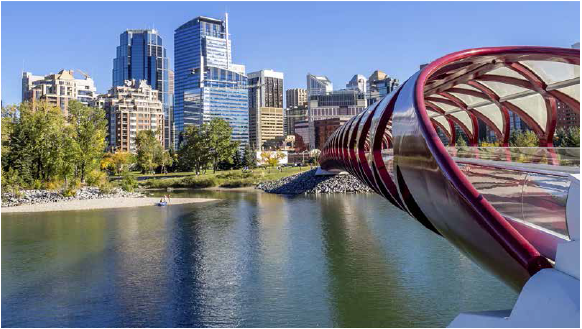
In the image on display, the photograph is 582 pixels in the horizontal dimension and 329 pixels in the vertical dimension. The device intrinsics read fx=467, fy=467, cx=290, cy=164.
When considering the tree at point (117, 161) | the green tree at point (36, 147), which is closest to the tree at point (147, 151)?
the tree at point (117, 161)

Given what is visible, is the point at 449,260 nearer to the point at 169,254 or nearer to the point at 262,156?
the point at 169,254

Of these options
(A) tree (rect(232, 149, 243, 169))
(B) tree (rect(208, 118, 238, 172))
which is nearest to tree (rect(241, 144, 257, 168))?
(A) tree (rect(232, 149, 243, 169))

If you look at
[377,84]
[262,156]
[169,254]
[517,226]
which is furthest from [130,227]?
[377,84]

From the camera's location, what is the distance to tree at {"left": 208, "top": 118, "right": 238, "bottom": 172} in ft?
245

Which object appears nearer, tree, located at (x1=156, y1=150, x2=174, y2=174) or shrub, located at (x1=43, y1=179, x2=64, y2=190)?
shrub, located at (x1=43, y1=179, x2=64, y2=190)

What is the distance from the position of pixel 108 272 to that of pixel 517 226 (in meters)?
13.6

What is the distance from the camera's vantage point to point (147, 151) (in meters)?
81.4

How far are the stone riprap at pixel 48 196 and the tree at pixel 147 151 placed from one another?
118 ft

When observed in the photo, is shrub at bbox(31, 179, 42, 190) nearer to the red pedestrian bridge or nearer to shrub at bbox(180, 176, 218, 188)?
shrub at bbox(180, 176, 218, 188)

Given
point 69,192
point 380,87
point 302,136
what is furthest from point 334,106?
point 69,192

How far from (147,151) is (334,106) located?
3229 inches

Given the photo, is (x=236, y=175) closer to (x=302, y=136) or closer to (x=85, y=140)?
(x=85, y=140)

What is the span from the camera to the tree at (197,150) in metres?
74.3

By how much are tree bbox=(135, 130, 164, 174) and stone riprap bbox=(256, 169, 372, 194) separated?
102 ft
